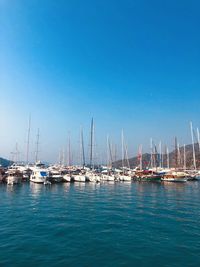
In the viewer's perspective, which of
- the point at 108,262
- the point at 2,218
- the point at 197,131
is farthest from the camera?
the point at 197,131

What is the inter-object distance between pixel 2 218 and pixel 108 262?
16461 mm

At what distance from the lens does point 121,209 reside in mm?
33312

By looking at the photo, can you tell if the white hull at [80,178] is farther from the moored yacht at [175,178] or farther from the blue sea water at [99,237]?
the blue sea water at [99,237]

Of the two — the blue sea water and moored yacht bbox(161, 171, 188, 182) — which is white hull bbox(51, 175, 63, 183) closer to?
moored yacht bbox(161, 171, 188, 182)

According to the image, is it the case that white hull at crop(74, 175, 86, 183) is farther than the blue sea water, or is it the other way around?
white hull at crop(74, 175, 86, 183)

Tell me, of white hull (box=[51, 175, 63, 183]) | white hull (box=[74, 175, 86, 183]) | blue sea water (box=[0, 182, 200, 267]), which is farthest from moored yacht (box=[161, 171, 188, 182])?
blue sea water (box=[0, 182, 200, 267])

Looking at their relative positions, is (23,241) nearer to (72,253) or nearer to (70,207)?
(72,253)

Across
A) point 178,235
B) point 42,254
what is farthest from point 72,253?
point 178,235

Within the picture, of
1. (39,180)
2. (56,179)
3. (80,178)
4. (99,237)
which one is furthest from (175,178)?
(99,237)

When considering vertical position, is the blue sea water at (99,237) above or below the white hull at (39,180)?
below

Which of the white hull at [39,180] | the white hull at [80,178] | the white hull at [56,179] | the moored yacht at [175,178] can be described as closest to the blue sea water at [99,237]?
the white hull at [39,180]

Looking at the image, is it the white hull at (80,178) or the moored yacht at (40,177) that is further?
the white hull at (80,178)

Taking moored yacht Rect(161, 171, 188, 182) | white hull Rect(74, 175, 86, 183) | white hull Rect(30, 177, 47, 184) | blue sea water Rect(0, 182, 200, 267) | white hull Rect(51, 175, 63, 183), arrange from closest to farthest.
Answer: blue sea water Rect(0, 182, 200, 267) < white hull Rect(30, 177, 47, 184) < white hull Rect(51, 175, 63, 183) < white hull Rect(74, 175, 86, 183) < moored yacht Rect(161, 171, 188, 182)

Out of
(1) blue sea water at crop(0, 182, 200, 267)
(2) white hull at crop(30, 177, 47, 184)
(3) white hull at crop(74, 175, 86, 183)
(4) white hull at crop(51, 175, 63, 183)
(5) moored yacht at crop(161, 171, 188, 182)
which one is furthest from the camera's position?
(5) moored yacht at crop(161, 171, 188, 182)
